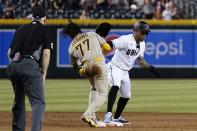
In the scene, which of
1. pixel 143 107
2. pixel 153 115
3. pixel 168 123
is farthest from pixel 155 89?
pixel 168 123

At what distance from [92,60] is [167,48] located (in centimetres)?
1412

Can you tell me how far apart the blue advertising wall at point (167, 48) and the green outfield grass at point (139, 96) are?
5.92 feet

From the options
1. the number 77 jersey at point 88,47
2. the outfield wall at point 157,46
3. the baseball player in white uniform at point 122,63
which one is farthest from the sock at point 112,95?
the outfield wall at point 157,46

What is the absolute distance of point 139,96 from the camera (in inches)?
686

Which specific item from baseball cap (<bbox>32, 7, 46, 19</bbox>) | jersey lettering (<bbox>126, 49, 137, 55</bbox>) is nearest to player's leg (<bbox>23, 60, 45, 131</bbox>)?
baseball cap (<bbox>32, 7, 46, 19</bbox>)

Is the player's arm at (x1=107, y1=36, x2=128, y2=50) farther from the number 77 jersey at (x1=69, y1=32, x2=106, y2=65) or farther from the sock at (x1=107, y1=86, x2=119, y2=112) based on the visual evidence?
the sock at (x1=107, y1=86, x2=119, y2=112)

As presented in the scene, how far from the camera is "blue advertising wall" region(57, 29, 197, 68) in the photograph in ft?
80.5

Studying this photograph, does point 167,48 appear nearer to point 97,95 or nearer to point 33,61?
point 97,95

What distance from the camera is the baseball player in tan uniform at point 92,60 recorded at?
1087 cm

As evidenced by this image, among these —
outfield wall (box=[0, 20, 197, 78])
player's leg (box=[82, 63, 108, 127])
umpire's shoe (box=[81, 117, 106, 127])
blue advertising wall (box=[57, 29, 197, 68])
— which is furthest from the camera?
blue advertising wall (box=[57, 29, 197, 68])

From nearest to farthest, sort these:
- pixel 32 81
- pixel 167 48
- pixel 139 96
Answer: pixel 32 81 < pixel 139 96 < pixel 167 48

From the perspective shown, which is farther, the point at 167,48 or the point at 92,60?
the point at 167,48

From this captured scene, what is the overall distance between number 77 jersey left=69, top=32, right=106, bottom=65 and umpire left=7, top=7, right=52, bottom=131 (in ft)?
7.11

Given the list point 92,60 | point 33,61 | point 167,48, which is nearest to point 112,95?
point 92,60
